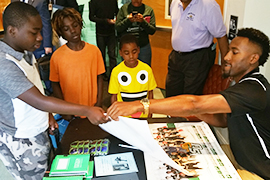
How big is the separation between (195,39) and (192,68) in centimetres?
30

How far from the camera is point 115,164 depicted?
117cm

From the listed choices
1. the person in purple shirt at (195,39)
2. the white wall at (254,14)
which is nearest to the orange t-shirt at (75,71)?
the person in purple shirt at (195,39)

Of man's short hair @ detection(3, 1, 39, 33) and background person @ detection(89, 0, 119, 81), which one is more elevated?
man's short hair @ detection(3, 1, 39, 33)

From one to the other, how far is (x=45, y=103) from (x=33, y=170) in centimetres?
40

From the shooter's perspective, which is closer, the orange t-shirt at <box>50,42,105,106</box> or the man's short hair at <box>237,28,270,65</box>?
the man's short hair at <box>237,28,270,65</box>

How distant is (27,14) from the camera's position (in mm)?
1298

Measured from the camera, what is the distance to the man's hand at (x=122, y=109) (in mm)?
1232

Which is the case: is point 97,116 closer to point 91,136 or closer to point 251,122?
point 91,136

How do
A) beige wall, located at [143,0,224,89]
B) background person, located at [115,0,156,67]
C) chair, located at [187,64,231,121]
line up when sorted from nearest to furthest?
chair, located at [187,64,231,121]
background person, located at [115,0,156,67]
beige wall, located at [143,0,224,89]

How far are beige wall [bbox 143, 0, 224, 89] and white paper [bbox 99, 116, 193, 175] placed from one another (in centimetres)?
271

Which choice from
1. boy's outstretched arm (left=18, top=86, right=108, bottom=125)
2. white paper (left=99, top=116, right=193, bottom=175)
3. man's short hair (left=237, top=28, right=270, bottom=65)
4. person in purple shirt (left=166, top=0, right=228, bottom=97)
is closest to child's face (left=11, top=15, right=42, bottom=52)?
boy's outstretched arm (left=18, top=86, right=108, bottom=125)

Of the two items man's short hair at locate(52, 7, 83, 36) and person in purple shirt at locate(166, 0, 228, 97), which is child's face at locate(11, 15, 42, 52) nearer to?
man's short hair at locate(52, 7, 83, 36)

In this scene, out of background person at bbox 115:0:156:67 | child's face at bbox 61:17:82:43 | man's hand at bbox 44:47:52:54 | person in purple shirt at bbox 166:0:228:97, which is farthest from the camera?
background person at bbox 115:0:156:67

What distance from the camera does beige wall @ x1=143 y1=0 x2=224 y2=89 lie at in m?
3.77
